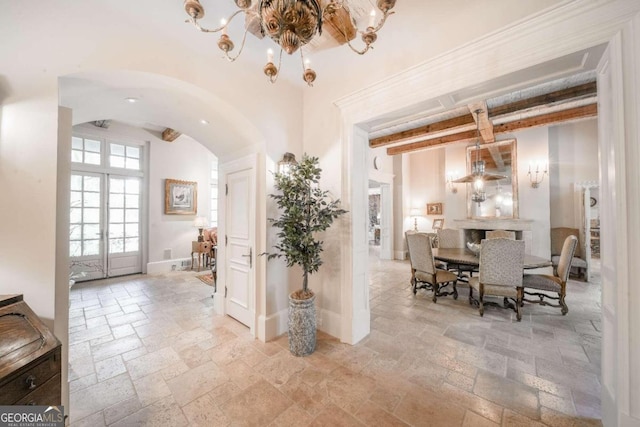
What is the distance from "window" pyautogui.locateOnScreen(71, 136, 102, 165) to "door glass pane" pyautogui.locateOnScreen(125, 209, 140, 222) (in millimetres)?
1220

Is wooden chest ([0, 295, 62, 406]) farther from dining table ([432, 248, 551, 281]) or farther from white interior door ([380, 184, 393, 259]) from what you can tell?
white interior door ([380, 184, 393, 259])

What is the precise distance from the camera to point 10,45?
148 cm

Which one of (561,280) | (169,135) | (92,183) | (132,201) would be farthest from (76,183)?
(561,280)

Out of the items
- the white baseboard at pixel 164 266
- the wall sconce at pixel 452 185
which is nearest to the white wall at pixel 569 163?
the wall sconce at pixel 452 185

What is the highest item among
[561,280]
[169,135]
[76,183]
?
[169,135]

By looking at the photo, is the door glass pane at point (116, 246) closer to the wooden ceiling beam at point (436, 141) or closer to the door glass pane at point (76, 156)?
the door glass pane at point (76, 156)

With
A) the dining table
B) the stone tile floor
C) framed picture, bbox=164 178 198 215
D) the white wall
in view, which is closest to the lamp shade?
framed picture, bbox=164 178 198 215

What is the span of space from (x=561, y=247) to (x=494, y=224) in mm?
1461

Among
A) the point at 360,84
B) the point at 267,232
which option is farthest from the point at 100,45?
the point at 360,84

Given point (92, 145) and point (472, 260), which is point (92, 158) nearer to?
point (92, 145)

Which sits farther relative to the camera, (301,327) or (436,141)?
(436,141)

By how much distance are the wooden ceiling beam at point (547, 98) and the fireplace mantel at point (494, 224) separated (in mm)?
3017

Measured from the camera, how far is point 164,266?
595 cm

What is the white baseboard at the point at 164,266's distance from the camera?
18.9 feet
